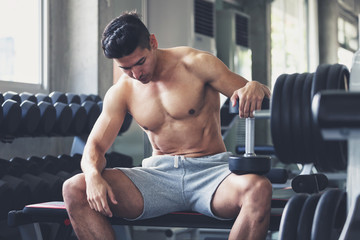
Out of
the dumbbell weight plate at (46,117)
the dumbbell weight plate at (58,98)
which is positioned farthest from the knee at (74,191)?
the dumbbell weight plate at (58,98)

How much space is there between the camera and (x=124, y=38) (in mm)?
2068

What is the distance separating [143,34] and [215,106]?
43 centimetres

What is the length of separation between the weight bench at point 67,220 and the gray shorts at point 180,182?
0.03m

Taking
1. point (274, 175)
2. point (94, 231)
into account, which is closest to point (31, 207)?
point (94, 231)

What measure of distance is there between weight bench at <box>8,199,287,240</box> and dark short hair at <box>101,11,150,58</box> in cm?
66

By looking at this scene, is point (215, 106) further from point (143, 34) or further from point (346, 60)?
point (346, 60)

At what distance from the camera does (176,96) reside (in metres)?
2.22

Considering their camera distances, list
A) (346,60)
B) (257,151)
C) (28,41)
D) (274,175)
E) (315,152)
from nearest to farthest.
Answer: (315,152)
(274,175)
(28,41)
(257,151)
(346,60)

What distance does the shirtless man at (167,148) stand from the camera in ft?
6.27

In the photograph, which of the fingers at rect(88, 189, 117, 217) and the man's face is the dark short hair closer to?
the man's face

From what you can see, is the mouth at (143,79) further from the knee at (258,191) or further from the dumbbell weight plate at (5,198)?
the dumbbell weight plate at (5,198)

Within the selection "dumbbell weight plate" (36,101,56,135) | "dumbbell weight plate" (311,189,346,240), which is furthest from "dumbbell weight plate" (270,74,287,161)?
"dumbbell weight plate" (36,101,56,135)

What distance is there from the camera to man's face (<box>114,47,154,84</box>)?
2.08m

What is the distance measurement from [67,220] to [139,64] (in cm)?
71
